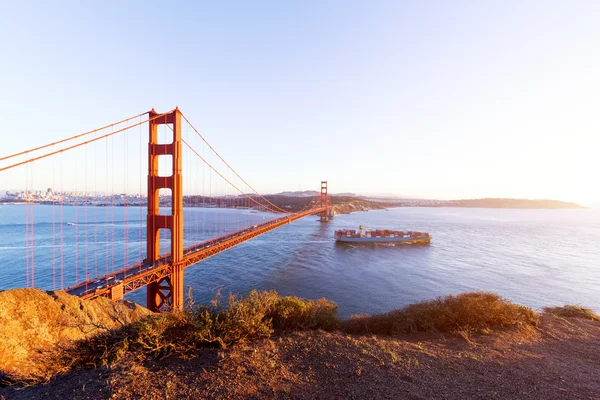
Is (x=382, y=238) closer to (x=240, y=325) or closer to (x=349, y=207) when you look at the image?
(x=240, y=325)

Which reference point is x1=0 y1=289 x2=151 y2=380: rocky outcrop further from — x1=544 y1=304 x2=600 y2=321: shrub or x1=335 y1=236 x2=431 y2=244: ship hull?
x1=335 y1=236 x2=431 y2=244: ship hull

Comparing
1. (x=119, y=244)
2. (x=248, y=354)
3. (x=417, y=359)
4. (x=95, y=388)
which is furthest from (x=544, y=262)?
(x=119, y=244)

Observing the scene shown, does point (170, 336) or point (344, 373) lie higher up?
point (170, 336)

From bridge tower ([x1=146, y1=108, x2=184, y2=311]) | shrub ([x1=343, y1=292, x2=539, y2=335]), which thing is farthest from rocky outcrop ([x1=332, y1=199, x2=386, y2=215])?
shrub ([x1=343, y1=292, x2=539, y2=335])

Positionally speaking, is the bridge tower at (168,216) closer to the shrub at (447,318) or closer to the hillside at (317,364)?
the hillside at (317,364)

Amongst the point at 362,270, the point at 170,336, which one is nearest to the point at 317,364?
the point at 170,336

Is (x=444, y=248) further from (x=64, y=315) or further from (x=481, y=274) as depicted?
(x=64, y=315)
